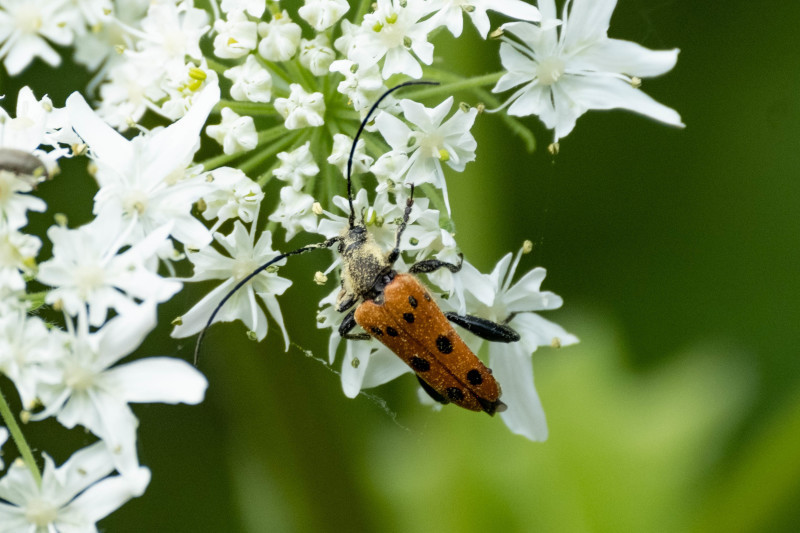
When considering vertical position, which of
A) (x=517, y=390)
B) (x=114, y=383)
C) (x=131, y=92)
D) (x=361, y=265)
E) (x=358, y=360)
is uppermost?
(x=131, y=92)

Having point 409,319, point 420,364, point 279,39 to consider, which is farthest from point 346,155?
point 420,364

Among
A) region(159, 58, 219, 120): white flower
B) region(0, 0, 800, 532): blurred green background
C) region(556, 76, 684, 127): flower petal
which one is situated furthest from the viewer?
region(0, 0, 800, 532): blurred green background

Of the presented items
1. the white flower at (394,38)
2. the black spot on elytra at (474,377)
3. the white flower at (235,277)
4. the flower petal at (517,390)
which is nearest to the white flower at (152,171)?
the white flower at (235,277)

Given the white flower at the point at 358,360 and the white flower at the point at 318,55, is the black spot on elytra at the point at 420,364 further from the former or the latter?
the white flower at the point at 318,55

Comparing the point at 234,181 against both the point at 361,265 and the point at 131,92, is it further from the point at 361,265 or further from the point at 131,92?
the point at 131,92

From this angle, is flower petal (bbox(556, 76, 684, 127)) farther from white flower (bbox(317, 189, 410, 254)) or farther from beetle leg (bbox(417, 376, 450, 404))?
beetle leg (bbox(417, 376, 450, 404))

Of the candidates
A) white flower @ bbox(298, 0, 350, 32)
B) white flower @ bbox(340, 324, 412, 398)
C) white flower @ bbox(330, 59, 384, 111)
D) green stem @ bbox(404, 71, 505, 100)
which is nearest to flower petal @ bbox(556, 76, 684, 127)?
green stem @ bbox(404, 71, 505, 100)

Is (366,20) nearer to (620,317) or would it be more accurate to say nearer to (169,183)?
(169,183)
